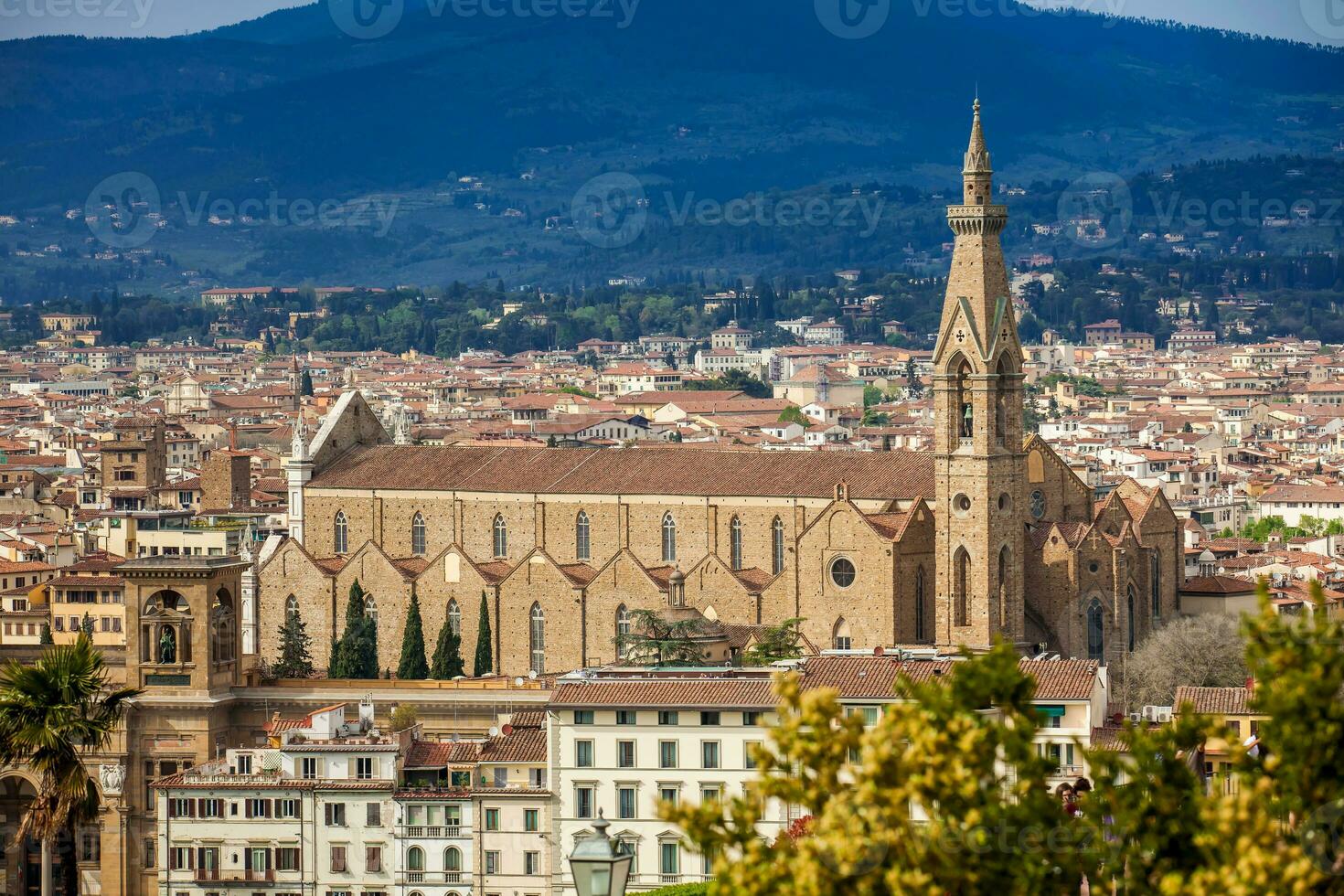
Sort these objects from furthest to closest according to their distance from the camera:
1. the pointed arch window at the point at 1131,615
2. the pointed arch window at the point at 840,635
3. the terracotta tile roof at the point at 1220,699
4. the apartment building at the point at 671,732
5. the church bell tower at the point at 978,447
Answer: the pointed arch window at the point at 1131,615 → the pointed arch window at the point at 840,635 → the church bell tower at the point at 978,447 → the terracotta tile roof at the point at 1220,699 → the apartment building at the point at 671,732

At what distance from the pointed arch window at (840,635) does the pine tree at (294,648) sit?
969 centimetres

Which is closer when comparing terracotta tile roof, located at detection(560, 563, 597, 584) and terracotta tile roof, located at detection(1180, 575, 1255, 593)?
terracotta tile roof, located at detection(560, 563, 597, 584)

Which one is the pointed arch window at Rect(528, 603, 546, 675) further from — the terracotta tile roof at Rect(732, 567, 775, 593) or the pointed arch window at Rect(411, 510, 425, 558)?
the pointed arch window at Rect(411, 510, 425, 558)

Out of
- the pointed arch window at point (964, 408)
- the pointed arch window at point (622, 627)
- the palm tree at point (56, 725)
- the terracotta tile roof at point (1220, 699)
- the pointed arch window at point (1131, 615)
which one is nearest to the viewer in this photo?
the palm tree at point (56, 725)

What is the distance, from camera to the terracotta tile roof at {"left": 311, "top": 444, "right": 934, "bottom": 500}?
6381cm

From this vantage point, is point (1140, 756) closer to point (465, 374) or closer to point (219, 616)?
point (219, 616)

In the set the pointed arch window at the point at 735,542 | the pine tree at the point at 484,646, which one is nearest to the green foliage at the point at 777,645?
the pointed arch window at the point at 735,542

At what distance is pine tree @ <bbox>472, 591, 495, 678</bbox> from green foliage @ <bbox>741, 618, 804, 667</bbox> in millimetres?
6063

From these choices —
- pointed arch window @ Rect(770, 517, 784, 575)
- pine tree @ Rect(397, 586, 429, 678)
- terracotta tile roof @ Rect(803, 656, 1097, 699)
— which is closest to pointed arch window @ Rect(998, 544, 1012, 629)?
pointed arch window @ Rect(770, 517, 784, 575)

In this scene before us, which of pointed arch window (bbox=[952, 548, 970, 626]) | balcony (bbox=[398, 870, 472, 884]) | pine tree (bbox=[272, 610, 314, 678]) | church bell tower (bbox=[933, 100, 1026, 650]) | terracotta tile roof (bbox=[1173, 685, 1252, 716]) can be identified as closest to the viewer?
terracotta tile roof (bbox=[1173, 685, 1252, 716])

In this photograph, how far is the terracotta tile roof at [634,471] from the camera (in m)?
63.8

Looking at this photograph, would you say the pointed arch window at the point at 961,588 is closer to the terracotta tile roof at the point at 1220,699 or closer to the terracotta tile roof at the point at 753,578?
the terracotta tile roof at the point at 753,578

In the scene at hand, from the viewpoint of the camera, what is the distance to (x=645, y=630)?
61156mm

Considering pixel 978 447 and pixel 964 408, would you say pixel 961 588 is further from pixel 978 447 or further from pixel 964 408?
pixel 964 408
